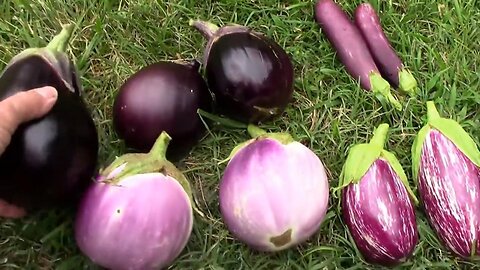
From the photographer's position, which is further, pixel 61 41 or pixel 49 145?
pixel 61 41

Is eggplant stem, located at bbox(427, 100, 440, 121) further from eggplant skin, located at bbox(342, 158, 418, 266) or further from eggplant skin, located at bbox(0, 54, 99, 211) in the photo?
eggplant skin, located at bbox(0, 54, 99, 211)

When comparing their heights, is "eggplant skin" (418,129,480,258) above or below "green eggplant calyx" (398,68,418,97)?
below

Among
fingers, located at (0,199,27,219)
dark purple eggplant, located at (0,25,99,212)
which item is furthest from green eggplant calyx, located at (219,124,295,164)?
fingers, located at (0,199,27,219)

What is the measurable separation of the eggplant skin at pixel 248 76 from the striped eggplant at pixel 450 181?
235 mm

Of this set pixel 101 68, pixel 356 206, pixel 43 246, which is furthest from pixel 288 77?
pixel 43 246

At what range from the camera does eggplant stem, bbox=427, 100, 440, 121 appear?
1295 mm

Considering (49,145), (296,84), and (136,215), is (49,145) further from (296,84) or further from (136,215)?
(296,84)

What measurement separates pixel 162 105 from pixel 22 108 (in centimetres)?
21

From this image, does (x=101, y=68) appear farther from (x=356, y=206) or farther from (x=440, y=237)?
(x=440, y=237)

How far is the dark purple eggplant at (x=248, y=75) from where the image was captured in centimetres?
122

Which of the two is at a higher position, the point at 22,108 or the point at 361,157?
the point at 22,108

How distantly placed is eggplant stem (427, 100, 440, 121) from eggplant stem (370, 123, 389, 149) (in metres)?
0.07

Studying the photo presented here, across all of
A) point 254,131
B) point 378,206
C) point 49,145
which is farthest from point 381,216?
point 49,145

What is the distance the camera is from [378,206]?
1.20 metres
